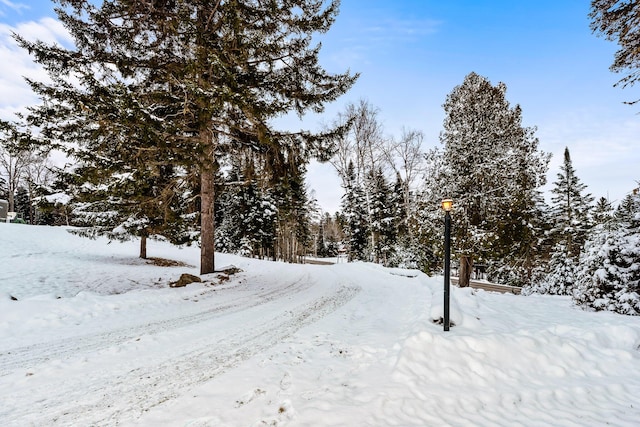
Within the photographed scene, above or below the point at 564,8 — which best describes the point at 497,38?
above

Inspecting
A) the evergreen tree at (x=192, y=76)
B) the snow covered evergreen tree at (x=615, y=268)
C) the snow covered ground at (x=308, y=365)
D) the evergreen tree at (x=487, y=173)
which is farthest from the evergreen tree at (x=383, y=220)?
the snow covered ground at (x=308, y=365)

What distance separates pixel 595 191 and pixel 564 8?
25918 mm

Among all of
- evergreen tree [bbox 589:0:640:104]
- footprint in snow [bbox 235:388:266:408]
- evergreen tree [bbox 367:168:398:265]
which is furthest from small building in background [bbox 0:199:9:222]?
evergreen tree [bbox 589:0:640:104]

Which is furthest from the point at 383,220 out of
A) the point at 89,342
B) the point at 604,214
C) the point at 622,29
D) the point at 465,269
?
the point at 89,342

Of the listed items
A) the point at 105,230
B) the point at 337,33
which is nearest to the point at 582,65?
the point at 337,33

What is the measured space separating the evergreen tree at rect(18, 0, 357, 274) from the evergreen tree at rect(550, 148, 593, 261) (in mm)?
23144

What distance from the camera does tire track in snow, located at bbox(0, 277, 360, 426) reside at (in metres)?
2.66

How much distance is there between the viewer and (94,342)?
457 centimetres

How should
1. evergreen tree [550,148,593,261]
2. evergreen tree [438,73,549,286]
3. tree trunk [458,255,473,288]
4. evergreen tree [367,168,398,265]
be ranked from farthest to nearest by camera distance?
1. evergreen tree [367,168,398,265]
2. evergreen tree [550,148,593,261]
3. tree trunk [458,255,473,288]
4. evergreen tree [438,73,549,286]

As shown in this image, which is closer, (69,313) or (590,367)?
(590,367)

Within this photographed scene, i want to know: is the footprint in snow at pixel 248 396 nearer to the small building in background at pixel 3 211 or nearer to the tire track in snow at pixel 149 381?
the tire track in snow at pixel 149 381

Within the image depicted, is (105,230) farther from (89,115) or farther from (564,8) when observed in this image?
(564,8)

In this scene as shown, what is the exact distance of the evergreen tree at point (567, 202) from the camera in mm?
23094

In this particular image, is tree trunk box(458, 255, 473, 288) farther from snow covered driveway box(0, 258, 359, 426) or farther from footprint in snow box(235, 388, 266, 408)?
footprint in snow box(235, 388, 266, 408)
